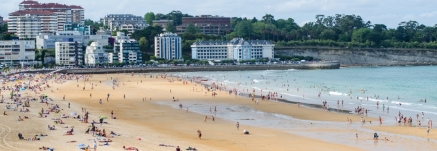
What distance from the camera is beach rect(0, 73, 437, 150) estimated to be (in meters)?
27.4

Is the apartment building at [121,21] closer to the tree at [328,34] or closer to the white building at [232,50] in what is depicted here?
the white building at [232,50]

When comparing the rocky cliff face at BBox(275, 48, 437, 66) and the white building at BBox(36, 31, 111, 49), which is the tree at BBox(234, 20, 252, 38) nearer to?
the rocky cliff face at BBox(275, 48, 437, 66)

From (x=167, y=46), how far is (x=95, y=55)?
488 inches

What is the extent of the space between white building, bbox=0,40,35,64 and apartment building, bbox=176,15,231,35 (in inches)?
2150

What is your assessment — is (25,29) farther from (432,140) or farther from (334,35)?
(432,140)

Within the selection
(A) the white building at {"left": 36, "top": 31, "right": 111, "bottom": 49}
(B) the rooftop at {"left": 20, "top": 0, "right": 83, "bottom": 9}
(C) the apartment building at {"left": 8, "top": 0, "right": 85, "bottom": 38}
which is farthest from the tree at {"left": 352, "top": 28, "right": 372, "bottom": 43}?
(B) the rooftop at {"left": 20, "top": 0, "right": 83, "bottom": 9}

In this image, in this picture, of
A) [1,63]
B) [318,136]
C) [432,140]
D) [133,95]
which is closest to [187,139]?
[318,136]

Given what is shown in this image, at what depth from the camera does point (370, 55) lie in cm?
12344

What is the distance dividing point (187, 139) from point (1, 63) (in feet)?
248

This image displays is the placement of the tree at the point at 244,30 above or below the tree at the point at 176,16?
below

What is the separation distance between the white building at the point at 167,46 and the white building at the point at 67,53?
1399 centimetres

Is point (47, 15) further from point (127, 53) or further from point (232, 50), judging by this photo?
point (232, 50)

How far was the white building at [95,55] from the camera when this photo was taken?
103 m

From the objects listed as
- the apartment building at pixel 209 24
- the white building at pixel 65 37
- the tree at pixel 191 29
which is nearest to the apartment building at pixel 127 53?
the white building at pixel 65 37
